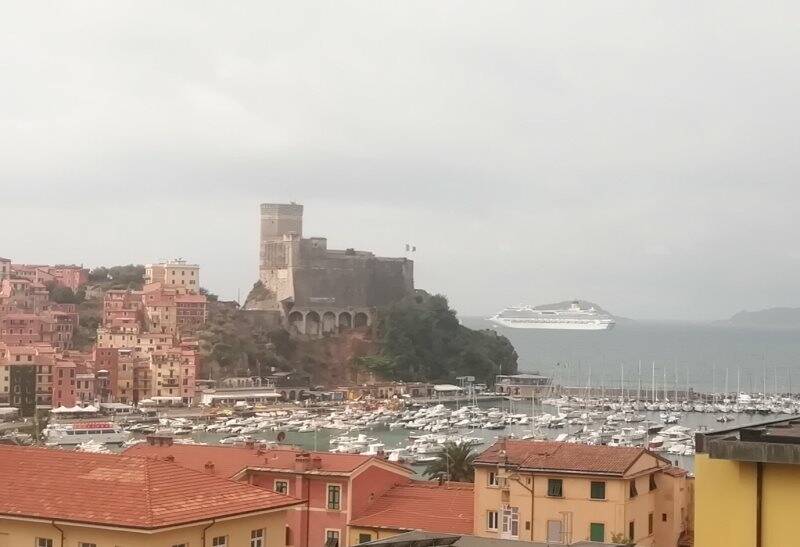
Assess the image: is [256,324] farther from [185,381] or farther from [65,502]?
[65,502]

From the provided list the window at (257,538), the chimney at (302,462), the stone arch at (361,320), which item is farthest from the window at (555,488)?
the stone arch at (361,320)

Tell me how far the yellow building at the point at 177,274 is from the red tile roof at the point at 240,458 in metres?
62.4

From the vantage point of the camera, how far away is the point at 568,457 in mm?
14867

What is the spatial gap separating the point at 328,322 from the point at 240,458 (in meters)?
65.9

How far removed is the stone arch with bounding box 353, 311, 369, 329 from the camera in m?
82.8

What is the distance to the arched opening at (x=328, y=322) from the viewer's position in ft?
268

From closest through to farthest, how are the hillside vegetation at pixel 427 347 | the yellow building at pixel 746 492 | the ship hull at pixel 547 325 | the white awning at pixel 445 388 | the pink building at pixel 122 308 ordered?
the yellow building at pixel 746 492 → the pink building at pixel 122 308 → the white awning at pixel 445 388 → the hillside vegetation at pixel 427 347 → the ship hull at pixel 547 325

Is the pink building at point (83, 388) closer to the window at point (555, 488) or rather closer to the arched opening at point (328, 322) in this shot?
the arched opening at point (328, 322)

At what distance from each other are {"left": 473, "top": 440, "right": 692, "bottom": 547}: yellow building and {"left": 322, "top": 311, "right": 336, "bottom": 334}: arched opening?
219 ft

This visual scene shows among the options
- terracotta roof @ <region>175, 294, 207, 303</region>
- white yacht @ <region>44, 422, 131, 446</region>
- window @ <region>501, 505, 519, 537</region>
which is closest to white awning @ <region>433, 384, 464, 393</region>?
terracotta roof @ <region>175, 294, 207, 303</region>

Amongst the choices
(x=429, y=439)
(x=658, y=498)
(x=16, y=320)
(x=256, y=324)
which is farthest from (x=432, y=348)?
(x=658, y=498)

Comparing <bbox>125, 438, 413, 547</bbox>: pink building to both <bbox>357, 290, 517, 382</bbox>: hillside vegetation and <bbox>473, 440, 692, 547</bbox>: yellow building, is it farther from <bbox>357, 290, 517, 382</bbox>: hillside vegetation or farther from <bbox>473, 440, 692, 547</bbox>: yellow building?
<bbox>357, 290, 517, 382</bbox>: hillside vegetation

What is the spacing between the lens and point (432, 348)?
8188 centimetres

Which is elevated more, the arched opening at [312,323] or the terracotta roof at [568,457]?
the arched opening at [312,323]
